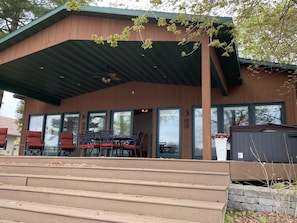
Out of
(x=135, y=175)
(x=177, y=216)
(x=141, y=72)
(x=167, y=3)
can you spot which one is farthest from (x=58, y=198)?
(x=141, y=72)

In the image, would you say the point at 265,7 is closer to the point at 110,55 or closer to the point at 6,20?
the point at 110,55

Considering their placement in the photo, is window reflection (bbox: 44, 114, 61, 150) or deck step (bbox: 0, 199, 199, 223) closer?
deck step (bbox: 0, 199, 199, 223)

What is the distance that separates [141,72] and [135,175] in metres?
5.10

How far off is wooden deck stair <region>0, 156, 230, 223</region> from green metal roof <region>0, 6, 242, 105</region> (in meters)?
2.75

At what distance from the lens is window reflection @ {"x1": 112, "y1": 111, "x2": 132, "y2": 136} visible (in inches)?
375

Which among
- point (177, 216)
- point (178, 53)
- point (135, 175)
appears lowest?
point (177, 216)

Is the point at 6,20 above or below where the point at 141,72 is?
above

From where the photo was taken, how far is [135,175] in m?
3.71

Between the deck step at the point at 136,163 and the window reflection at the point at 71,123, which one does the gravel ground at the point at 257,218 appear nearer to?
the deck step at the point at 136,163

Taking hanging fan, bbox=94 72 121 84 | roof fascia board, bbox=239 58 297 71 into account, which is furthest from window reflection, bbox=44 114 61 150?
roof fascia board, bbox=239 58 297 71

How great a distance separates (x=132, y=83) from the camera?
9.77 metres

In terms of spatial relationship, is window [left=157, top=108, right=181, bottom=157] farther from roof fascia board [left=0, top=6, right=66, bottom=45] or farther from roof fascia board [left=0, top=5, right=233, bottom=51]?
roof fascia board [left=0, top=6, right=66, bottom=45]

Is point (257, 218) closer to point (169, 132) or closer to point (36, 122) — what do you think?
point (169, 132)

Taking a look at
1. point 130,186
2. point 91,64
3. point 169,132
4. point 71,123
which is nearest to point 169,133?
point 169,132
